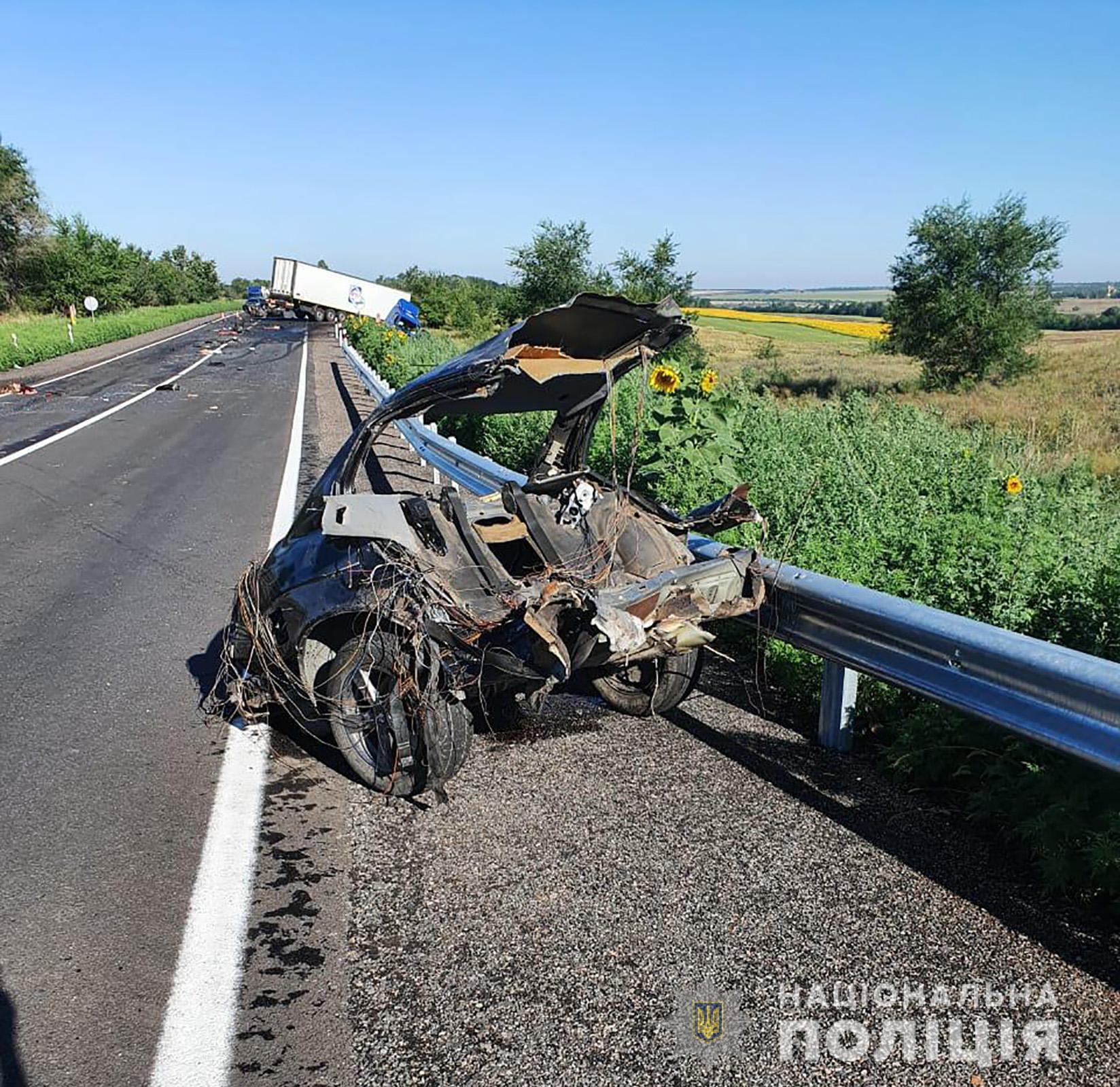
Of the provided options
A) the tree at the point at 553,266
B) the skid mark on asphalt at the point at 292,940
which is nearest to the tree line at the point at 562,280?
the tree at the point at 553,266

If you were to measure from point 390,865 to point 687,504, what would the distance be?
167 inches

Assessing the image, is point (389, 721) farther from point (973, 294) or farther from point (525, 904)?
point (973, 294)

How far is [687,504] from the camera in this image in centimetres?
748

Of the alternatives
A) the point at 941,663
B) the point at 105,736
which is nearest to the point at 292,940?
the point at 105,736

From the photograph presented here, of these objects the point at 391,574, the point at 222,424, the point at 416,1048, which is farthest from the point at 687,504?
the point at 222,424

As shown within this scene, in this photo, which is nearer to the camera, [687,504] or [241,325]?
[687,504]

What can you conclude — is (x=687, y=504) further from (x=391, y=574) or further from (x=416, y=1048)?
(x=416, y=1048)

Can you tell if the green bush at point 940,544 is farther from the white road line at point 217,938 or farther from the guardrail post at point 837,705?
the white road line at point 217,938

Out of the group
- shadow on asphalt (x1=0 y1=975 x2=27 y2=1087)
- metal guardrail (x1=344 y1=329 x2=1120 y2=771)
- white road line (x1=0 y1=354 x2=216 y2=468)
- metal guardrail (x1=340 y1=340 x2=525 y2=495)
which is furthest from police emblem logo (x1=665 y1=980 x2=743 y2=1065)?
white road line (x1=0 y1=354 x2=216 y2=468)

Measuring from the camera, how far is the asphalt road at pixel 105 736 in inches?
121

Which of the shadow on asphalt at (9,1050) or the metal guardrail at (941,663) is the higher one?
the metal guardrail at (941,663)

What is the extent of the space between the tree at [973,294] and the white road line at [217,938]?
117ft

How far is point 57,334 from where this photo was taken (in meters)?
42.8

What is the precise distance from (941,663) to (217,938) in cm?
281
